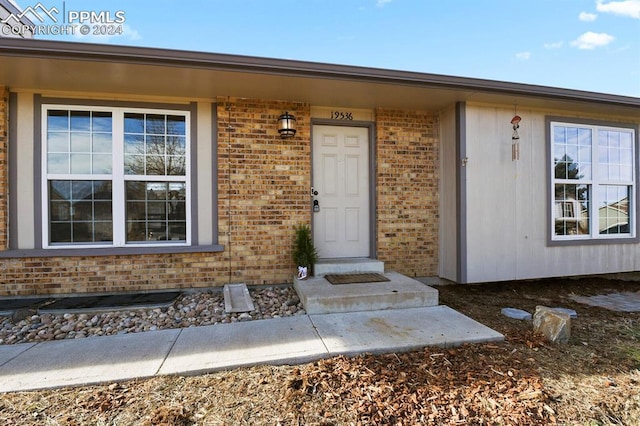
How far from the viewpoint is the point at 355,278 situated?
3.82 m

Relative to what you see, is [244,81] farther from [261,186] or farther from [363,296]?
[363,296]

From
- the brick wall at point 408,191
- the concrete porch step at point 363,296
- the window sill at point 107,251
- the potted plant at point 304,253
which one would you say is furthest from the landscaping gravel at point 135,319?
the brick wall at point 408,191

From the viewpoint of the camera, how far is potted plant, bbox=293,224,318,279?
3.94m

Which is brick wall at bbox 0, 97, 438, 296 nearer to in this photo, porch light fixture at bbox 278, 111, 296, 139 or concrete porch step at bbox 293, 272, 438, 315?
porch light fixture at bbox 278, 111, 296, 139

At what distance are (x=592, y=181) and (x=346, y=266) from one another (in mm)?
4381

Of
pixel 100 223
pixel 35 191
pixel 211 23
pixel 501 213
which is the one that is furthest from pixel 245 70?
pixel 501 213

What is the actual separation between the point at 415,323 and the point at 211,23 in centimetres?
523

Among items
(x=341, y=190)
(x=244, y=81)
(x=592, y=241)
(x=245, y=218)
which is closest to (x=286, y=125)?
(x=244, y=81)

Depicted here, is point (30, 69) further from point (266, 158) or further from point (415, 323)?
point (415, 323)

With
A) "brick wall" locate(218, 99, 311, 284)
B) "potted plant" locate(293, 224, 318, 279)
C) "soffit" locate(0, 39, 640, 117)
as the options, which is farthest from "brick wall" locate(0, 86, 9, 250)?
"potted plant" locate(293, 224, 318, 279)

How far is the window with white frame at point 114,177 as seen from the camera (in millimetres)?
3814

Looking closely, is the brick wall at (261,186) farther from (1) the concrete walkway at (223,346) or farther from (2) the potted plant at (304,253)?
(1) the concrete walkway at (223,346)

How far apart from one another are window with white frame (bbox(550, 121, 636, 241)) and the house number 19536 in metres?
3.18

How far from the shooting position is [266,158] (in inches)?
164
